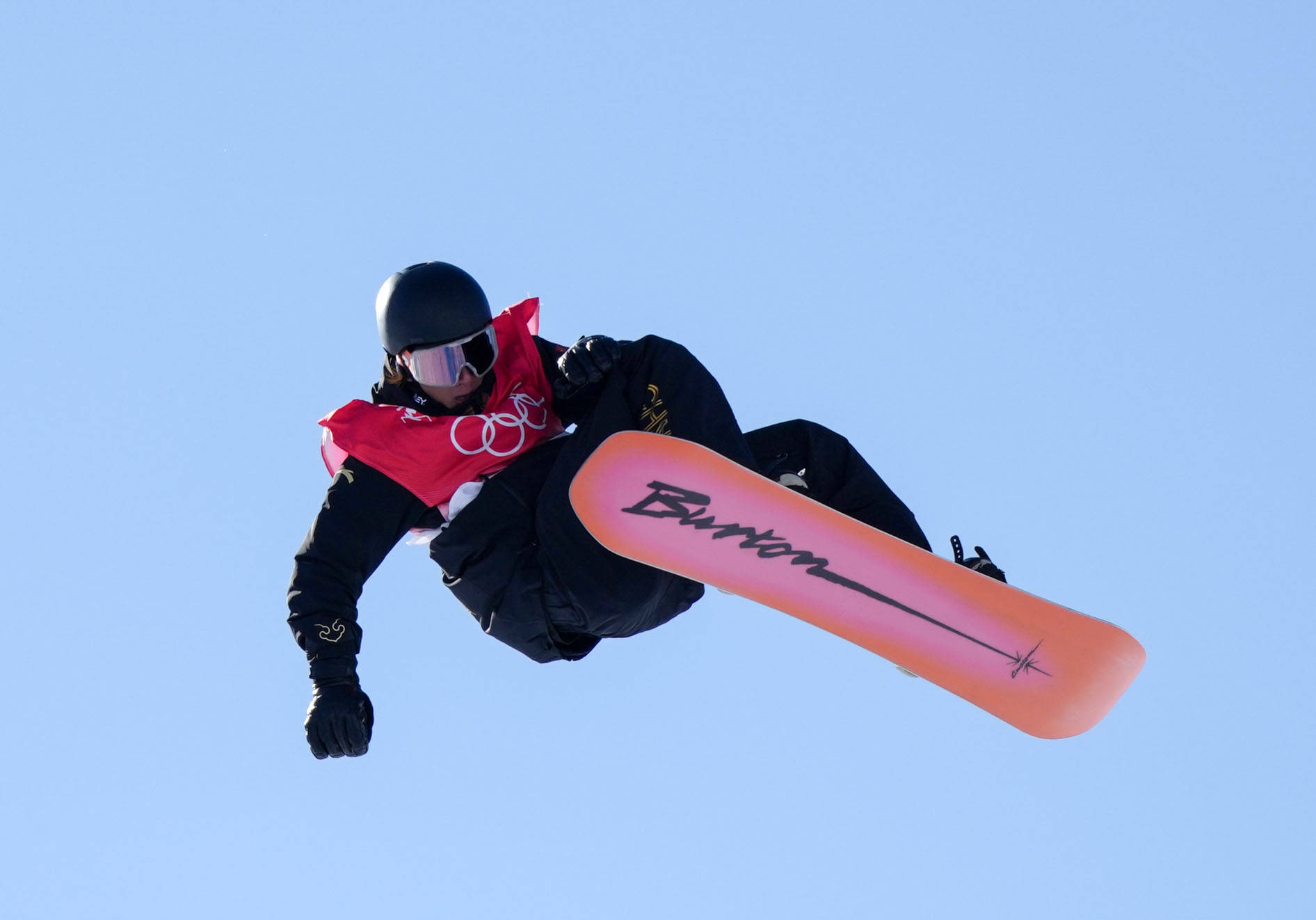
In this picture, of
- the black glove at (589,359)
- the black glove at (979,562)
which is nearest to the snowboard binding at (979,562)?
the black glove at (979,562)

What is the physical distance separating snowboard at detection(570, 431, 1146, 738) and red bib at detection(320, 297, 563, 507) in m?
0.53

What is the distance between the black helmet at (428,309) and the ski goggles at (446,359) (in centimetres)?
3

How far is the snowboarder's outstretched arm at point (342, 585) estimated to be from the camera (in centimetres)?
631

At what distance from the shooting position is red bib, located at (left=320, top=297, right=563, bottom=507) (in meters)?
6.64

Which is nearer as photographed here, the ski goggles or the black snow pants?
the black snow pants

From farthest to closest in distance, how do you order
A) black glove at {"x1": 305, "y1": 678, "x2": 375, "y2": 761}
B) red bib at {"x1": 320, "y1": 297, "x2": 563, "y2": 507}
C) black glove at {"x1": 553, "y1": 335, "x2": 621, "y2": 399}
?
red bib at {"x1": 320, "y1": 297, "x2": 563, "y2": 507} < black glove at {"x1": 553, "y1": 335, "x2": 621, "y2": 399} < black glove at {"x1": 305, "y1": 678, "x2": 375, "y2": 761}

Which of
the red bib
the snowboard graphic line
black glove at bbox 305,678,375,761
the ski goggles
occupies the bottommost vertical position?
black glove at bbox 305,678,375,761

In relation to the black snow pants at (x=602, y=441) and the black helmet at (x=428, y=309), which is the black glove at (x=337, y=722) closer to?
the black snow pants at (x=602, y=441)

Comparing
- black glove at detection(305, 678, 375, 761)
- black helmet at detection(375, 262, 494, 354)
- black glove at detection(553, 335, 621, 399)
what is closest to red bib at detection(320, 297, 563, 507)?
black helmet at detection(375, 262, 494, 354)

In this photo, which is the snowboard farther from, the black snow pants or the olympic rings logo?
the olympic rings logo

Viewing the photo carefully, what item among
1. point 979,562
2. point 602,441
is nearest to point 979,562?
point 979,562

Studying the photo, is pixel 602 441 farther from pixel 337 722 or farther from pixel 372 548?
pixel 337 722

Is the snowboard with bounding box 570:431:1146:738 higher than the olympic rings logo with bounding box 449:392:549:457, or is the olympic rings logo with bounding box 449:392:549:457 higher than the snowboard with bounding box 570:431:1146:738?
the olympic rings logo with bounding box 449:392:549:457

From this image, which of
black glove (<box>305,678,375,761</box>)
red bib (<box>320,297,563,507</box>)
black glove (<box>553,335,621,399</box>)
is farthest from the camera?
red bib (<box>320,297,563,507</box>)
